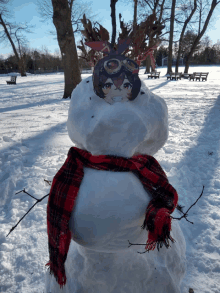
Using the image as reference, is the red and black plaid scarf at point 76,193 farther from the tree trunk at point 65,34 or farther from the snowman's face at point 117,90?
the tree trunk at point 65,34

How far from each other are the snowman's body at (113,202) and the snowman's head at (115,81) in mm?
37

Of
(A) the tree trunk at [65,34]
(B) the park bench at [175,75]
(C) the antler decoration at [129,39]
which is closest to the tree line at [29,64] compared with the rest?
(B) the park bench at [175,75]

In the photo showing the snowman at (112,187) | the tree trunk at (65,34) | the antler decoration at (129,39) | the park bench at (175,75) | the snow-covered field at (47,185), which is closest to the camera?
the snowman at (112,187)

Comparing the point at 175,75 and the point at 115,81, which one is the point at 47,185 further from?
the point at 175,75

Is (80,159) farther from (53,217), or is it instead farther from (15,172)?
(15,172)

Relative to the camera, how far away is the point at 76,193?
1001mm

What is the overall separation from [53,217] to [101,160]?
0.38m

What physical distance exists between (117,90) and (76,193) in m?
0.55

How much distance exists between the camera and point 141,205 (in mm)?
994

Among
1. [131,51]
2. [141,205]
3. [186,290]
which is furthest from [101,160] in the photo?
[186,290]

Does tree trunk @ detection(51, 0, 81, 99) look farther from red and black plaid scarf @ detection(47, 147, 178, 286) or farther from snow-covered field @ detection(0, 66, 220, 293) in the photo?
red and black plaid scarf @ detection(47, 147, 178, 286)

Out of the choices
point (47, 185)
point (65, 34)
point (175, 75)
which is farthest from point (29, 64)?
point (47, 185)

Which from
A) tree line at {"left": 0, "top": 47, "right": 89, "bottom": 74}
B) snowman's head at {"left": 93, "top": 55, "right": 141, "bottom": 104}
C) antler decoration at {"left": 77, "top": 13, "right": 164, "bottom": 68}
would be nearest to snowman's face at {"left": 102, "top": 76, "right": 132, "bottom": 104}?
snowman's head at {"left": 93, "top": 55, "right": 141, "bottom": 104}

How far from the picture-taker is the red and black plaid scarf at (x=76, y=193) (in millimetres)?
980
